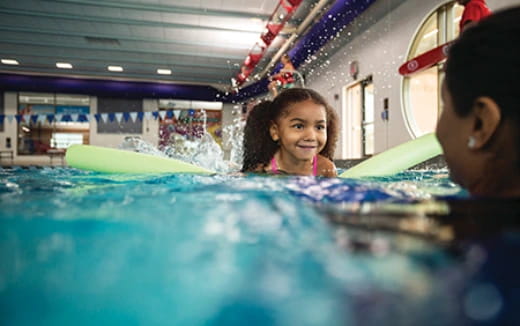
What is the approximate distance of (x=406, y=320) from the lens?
57 centimetres

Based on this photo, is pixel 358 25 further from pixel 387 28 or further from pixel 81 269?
pixel 81 269

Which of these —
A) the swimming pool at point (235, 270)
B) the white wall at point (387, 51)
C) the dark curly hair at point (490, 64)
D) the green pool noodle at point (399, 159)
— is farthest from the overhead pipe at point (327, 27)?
the swimming pool at point (235, 270)

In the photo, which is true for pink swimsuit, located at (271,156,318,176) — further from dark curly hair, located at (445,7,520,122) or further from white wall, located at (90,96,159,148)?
white wall, located at (90,96,159,148)

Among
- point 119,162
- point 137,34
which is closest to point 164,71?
point 137,34

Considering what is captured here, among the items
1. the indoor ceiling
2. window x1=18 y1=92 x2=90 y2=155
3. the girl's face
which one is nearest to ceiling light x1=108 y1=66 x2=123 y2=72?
the indoor ceiling

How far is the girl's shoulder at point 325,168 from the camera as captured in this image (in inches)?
114

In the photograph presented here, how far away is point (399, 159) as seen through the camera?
2.51 m

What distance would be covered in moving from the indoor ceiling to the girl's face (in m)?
5.13

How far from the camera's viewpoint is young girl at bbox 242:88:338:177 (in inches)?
100

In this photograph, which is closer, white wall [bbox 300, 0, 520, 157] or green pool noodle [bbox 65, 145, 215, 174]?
green pool noodle [bbox 65, 145, 215, 174]

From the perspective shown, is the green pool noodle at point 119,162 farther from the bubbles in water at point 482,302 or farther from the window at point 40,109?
the window at point 40,109

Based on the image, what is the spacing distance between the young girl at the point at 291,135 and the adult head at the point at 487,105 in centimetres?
160

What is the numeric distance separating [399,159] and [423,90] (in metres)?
4.15

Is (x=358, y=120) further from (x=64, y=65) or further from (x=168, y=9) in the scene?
(x=64, y=65)
